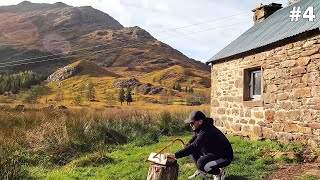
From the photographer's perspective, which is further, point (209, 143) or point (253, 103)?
point (253, 103)

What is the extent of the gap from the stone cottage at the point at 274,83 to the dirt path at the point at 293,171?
4.34 ft

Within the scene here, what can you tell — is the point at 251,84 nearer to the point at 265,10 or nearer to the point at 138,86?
the point at 265,10

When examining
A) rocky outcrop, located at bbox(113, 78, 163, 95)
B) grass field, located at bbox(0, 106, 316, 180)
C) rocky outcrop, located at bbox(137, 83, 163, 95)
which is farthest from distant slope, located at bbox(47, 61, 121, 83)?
grass field, located at bbox(0, 106, 316, 180)

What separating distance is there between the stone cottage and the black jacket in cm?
394

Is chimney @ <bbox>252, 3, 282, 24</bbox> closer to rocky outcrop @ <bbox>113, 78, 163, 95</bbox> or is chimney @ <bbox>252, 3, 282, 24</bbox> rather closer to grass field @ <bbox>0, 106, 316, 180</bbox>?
grass field @ <bbox>0, 106, 316, 180</bbox>

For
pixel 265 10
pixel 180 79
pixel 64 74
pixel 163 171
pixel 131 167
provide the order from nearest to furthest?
pixel 163 171 → pixel 131 167 → pixel 265 10 → pixel 64 74 → pixel 180 79

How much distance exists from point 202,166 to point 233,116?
7.11 meters

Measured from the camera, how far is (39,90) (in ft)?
152

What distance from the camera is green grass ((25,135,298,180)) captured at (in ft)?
23.7

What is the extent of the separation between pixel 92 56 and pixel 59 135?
438 feet

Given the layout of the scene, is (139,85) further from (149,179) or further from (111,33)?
(111,33)

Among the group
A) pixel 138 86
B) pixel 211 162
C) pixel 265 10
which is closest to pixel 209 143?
pixel 211 162

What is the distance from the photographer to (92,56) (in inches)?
5536

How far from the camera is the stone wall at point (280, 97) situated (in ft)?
29.2
